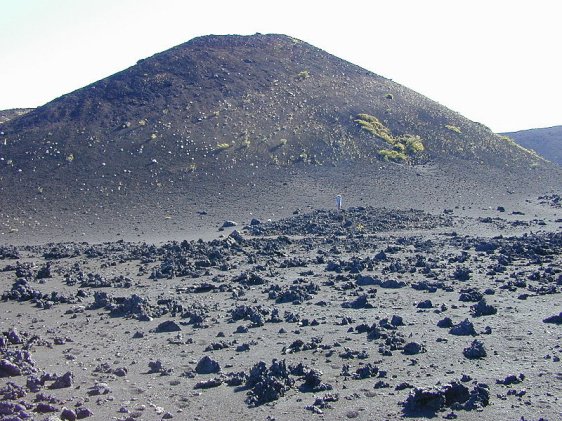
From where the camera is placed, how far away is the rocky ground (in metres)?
8.61

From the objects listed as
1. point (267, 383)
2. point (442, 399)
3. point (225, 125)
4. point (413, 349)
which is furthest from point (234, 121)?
point (442, 399)

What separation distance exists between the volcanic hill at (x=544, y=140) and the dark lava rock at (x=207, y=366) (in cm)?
8858

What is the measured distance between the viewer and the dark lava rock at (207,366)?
10.0 meters

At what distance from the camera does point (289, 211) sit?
37.6m

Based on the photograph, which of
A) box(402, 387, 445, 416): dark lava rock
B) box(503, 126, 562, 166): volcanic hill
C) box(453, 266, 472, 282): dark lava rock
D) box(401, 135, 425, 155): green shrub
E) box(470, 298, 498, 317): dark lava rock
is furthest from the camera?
box(503, 126, 562, 166): volcanic hill

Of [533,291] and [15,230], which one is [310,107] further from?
[533,291]

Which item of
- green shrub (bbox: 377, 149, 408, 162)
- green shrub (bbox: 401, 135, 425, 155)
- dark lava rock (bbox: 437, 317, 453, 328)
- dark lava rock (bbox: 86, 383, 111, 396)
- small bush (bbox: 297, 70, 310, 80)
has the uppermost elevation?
small bush (bbox: 297, 70, 310, 80)

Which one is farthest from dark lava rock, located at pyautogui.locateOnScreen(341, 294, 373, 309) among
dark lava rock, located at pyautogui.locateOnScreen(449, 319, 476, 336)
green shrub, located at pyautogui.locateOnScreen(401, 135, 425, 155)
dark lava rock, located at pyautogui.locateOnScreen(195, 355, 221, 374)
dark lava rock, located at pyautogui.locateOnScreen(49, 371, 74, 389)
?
green shrub, located at pyautogui.locateOnScreen(401, 135, 425, 155)

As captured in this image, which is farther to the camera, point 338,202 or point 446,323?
point 338,202

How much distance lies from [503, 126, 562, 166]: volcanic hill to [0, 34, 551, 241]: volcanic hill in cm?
3705

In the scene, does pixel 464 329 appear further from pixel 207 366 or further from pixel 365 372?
pixel 207 366

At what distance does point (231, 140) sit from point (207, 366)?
129 feet

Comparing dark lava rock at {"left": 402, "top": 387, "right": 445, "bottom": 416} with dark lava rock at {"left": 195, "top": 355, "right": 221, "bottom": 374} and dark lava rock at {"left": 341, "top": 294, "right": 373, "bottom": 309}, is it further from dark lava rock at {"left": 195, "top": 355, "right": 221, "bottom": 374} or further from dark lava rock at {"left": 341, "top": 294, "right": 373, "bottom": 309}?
dark lava rock at {"left": 341, "top": 294, "right": 373, "bottom": 309}

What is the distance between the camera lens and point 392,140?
52812 mm
